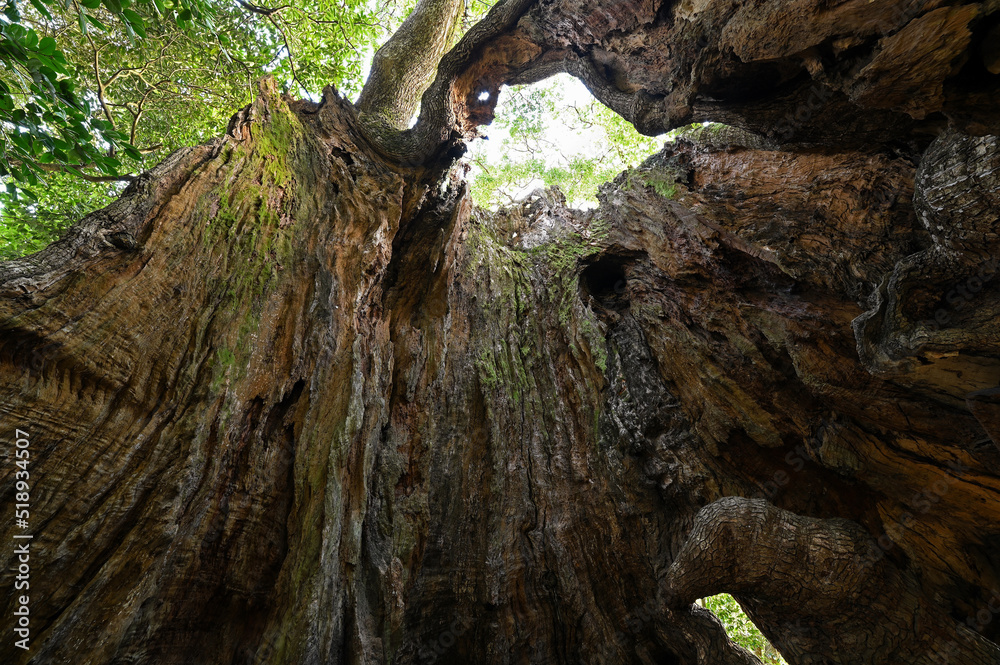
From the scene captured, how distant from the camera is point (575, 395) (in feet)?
17.1

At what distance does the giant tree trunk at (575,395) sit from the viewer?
2680 millimetres

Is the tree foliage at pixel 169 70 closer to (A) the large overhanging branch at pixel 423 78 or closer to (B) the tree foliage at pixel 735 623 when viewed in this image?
(A) the large overhanging branch at pixel 423 78

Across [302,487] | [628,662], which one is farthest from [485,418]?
[628,662]

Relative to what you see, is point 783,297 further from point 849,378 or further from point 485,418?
point 485,418

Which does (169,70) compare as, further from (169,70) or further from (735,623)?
(735,623)

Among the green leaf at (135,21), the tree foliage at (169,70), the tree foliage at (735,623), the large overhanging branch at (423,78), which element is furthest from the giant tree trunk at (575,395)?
the tree foliage at (735,623)

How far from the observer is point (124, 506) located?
8.93 feet

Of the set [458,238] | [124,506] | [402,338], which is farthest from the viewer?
[458,238]

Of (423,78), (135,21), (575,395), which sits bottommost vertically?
(575,395)

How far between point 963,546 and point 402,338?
5.00 meters

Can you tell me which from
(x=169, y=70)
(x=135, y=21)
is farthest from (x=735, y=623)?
(x=169, y=70)

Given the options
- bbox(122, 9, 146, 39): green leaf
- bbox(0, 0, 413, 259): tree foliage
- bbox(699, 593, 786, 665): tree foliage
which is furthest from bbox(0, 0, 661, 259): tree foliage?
bbox(699, 593, 786, 665): tree foliage

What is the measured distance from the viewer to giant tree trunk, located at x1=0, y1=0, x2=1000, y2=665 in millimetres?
2680

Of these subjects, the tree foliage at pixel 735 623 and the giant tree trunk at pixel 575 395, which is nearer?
the giant tree trunk at pixel 575 395
